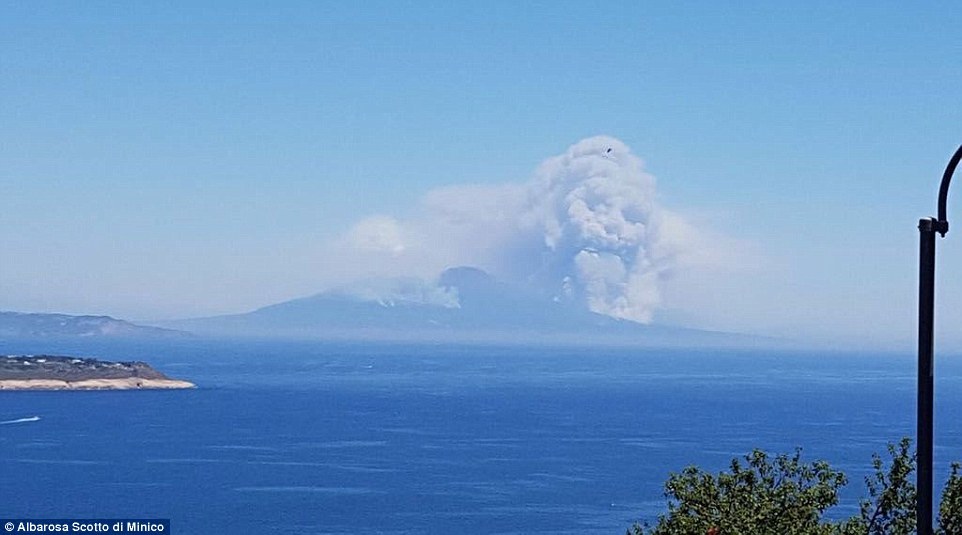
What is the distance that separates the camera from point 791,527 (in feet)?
36.3

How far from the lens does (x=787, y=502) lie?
1155cm

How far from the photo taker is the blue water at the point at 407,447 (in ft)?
137

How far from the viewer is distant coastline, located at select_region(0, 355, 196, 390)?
316 feet

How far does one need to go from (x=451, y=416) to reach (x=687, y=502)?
6579cm

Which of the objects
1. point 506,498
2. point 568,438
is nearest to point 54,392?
point 568,438

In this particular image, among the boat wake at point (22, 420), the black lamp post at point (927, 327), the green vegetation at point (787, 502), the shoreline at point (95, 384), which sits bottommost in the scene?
the boat wake at point (22, 420)

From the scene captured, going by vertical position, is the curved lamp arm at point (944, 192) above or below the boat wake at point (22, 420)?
above

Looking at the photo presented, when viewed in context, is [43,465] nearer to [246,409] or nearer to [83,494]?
[83,494]

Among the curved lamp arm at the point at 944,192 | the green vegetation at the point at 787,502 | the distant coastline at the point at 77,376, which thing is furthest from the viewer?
the distant coastline at the point at 77,376

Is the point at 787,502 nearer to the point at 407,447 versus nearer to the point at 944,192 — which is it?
the point at 944,192

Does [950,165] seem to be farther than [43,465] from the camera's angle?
No

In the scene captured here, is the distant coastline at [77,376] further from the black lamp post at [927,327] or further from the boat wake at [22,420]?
the black lamp post at [927,327]

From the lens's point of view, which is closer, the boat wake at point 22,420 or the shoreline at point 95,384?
the boat wake at point 22,420

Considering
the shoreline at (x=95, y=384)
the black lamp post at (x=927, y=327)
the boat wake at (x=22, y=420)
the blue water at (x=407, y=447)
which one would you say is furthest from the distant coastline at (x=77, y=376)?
the black lamp post at (x=927, y=327)
